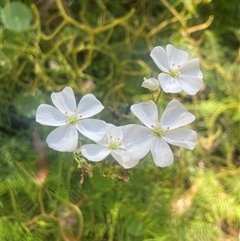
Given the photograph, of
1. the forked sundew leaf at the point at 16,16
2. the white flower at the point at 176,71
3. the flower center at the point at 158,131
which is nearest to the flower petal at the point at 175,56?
the white flower at the point at 176,71

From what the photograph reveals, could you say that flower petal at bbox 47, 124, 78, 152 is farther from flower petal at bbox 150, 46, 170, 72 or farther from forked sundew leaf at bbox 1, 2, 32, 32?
forked sundew leaf at bbox 1, 2, 32, 32

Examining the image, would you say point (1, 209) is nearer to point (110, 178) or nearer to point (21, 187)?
point (21, 187)

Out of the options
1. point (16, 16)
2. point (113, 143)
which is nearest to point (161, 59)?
point (113, 143)

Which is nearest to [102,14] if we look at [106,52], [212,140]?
[106,52]

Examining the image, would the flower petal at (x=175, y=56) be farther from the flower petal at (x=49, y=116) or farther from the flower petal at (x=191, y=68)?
the flower petal at (x=49, y=116)

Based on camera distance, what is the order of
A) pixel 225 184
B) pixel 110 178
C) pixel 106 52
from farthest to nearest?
pixel 106 52 → pixel 225 184 → pixel 110 178

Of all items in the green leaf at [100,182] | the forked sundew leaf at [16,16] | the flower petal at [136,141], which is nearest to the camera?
the flower petal at [136,141]

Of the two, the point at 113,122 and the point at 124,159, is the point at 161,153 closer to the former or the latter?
the point at 124,159

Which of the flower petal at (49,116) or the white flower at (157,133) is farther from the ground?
the flower petal at (49,116)
